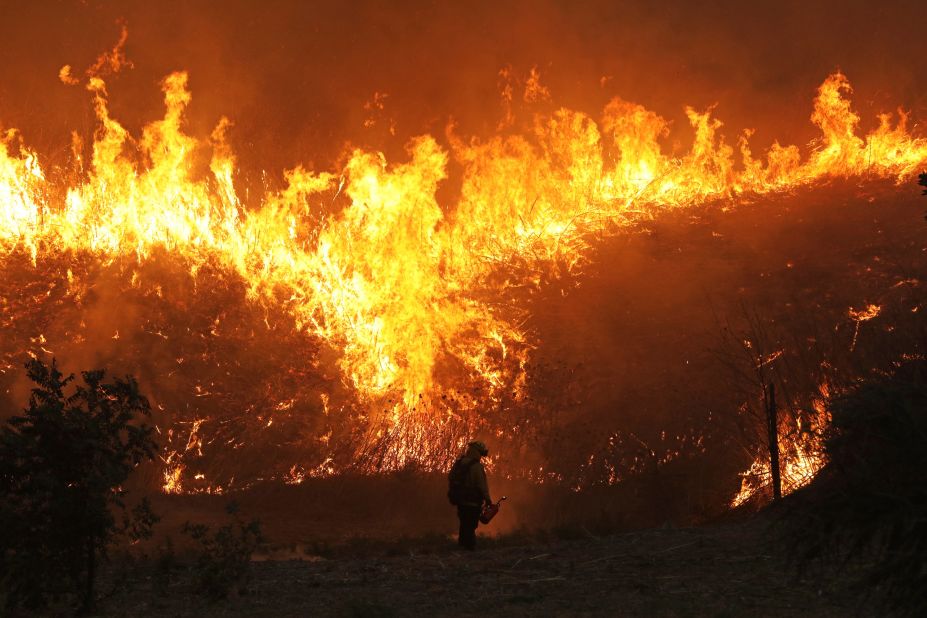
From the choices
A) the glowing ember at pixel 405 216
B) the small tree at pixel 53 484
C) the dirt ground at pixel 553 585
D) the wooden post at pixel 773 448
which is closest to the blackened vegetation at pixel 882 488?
the dirt ground at pixel 553 585

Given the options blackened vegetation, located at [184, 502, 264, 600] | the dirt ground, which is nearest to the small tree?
the dirt ground

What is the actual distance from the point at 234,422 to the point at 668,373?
10.1 meters

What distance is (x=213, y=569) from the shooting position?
975 cm

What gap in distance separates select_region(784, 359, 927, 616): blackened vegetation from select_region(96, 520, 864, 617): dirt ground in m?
3.74

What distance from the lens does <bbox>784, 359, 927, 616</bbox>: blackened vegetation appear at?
4.54m

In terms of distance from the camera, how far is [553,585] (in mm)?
9836

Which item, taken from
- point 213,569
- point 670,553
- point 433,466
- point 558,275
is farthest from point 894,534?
point 558,275

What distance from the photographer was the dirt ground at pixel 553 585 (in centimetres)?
873

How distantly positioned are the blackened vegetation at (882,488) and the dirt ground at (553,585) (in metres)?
3.74

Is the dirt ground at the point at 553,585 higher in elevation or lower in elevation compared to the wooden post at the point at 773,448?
lower

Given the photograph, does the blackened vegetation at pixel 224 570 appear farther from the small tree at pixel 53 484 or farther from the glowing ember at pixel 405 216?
the glowing ember at pixel 405 216

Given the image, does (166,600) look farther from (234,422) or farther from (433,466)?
(234,422)

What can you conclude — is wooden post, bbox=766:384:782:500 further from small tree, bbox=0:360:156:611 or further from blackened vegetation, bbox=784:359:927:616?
small tree, bbox=0:360:156:611

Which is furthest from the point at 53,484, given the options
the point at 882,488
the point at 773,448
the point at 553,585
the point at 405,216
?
the point at 405,216
